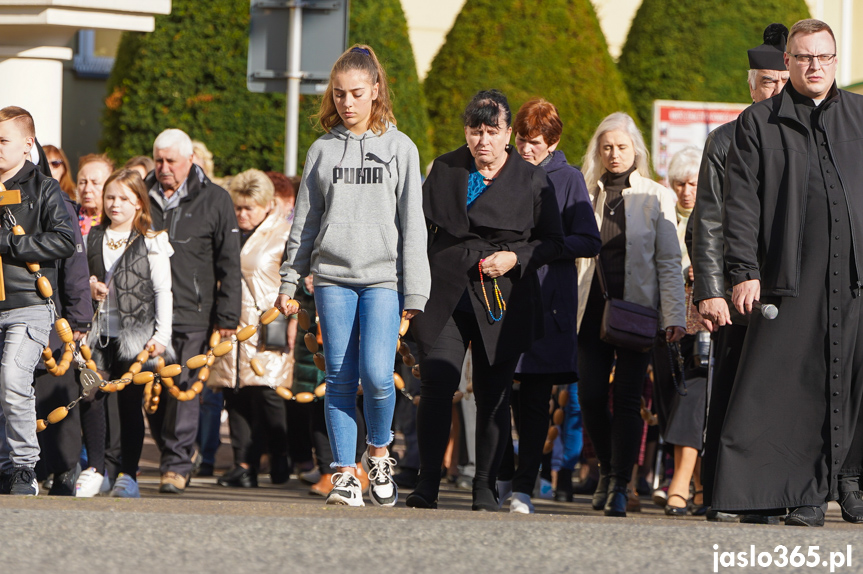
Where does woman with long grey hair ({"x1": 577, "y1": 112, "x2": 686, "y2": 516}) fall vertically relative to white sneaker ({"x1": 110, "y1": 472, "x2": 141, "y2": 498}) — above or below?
above

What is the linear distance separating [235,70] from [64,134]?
4820 mm

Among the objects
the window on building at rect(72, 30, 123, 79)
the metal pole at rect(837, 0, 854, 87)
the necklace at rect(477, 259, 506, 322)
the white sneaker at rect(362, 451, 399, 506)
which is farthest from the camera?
the metal pole at rect(837, 0, 854, 87)

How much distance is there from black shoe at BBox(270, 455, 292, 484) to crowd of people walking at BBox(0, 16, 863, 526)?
0.02 m

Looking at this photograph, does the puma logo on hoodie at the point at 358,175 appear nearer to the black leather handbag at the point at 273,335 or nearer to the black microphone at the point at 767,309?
the black microphone at the point at 767,309

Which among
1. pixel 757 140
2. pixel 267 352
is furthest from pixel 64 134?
pixel 757 140

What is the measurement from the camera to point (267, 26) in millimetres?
8836

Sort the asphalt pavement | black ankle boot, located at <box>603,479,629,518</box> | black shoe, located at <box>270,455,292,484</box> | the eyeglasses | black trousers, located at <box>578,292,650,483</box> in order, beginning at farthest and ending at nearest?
black shoe, located at <box>270,455,292,484</box>, black trousers, located at <box>578,292,650,483</box>, black ankle boot, located at <box>603,479,629,518</box>, the eyeglasses, the asphalt pavement

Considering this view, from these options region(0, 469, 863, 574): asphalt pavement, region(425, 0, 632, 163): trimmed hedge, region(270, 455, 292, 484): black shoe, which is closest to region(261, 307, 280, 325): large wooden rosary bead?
region(0, 469, 863, 574): asphalt pavement

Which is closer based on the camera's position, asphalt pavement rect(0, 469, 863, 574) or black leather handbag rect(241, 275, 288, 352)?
asphalt pavement rect(0, 469, 863, 574)

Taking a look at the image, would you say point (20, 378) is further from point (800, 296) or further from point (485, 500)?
point (800, 296)

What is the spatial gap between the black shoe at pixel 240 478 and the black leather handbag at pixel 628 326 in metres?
2.56

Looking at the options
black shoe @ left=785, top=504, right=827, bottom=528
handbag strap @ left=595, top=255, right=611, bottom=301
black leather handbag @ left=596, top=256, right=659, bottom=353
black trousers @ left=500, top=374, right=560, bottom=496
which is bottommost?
black shoe @ left=785, top=504, right=827, bottom=528

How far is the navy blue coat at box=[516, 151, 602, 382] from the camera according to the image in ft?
20.6

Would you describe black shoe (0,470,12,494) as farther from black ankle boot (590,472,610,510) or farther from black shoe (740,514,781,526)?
black shoe (740,514,781,526)
